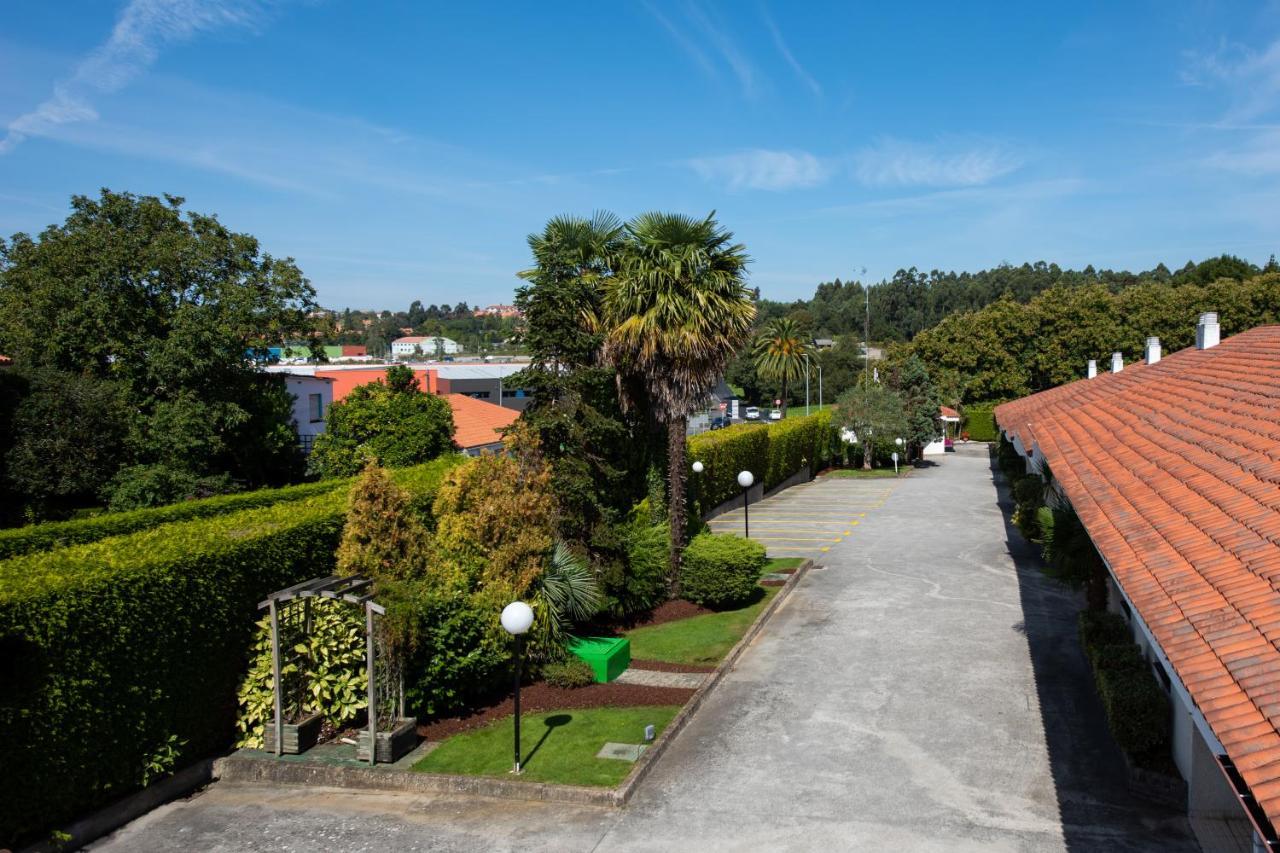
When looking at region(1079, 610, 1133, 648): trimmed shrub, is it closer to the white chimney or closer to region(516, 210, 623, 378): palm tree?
region(516, 210, 623, 378): palm tree

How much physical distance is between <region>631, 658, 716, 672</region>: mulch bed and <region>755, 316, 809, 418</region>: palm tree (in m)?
46.3

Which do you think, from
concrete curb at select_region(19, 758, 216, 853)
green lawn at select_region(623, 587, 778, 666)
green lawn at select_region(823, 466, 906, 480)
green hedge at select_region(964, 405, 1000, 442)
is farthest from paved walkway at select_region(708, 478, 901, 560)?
green hedge at select_region(964, 405, 1000, 442)

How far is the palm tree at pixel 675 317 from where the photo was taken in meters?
18.2

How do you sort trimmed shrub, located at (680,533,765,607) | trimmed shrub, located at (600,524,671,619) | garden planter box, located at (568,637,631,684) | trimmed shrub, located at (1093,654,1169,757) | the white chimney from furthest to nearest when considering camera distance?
the white chimney → trimmed shrub, located at (680,533,765,607) → trimmed shrub, located at (600,524,671,619) → garden planter box, located at (568,637,631,684) → trimmed shrub, located at (1093,654,1169,757)

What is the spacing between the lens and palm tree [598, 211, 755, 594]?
18.2 metres

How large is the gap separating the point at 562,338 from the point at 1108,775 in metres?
11.2

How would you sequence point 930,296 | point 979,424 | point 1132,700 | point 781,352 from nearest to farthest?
point 1132,700, point 781,352, point 979,424, point 930,296

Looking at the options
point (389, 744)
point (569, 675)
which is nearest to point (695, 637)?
point (569, 675)

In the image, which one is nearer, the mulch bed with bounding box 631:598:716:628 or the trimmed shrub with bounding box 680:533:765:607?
the mulch bed with bounding box 631:598:716:628

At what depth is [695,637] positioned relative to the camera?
1756 cm

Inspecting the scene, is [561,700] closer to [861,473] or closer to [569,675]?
[569,675]

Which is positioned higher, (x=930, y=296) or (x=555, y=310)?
(x=930, y=296)

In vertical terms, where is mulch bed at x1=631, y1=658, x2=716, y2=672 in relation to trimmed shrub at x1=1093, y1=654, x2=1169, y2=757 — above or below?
below

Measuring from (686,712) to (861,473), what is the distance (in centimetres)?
3643
